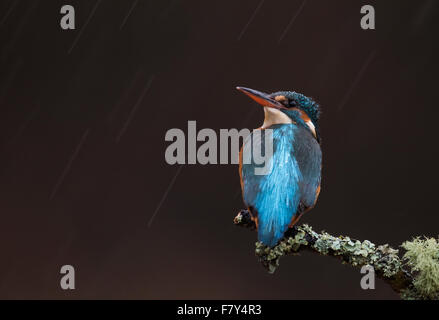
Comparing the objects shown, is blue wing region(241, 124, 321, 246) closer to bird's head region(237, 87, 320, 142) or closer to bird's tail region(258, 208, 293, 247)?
bird's tail region(258, 208, 293, 247)

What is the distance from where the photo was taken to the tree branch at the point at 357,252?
2191 mm

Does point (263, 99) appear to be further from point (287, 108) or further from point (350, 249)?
point (350, 249)

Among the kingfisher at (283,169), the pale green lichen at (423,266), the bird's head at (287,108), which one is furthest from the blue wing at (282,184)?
the pale green lichen at (423,266)

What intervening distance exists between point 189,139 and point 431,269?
123 cm

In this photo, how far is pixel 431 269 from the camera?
7.00 feet

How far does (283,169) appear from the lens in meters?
2.14

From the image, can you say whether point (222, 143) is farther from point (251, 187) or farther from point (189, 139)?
point (251, 187)

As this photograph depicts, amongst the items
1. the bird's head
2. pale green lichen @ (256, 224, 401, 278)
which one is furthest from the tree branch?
the bird's head

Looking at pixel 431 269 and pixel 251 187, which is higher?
pixel 251 187

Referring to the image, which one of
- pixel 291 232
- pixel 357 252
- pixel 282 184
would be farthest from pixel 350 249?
pixel 282 184

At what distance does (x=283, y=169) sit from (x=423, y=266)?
693 millimetres

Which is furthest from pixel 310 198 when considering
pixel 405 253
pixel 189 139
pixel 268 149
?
pixel 189 139

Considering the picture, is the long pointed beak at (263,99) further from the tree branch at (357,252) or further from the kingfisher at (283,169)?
the tree branch at (357,252)

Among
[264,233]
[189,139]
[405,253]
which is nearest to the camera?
[264,233]
